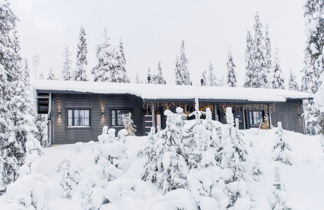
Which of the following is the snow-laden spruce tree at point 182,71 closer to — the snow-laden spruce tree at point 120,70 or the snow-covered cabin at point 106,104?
the snow-laden spruce tree at point 120,70

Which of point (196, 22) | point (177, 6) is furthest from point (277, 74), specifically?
point (177, 6)

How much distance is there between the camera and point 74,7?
636 ft

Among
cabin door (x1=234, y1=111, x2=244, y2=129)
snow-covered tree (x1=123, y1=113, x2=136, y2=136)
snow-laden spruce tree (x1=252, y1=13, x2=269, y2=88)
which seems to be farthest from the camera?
snow-laden spruce tree (x1=252, y1=13, x2=269, y2=88)

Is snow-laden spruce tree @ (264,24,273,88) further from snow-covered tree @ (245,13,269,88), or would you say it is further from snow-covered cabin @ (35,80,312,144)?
snow-covered cabin @ (35,80,312,144)

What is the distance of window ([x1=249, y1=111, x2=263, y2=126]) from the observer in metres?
26.9

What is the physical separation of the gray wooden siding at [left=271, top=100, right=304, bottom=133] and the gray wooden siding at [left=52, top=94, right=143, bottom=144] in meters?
11.5

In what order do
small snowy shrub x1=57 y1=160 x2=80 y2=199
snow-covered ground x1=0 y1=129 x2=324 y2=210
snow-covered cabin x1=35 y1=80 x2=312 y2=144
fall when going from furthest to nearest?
snow-covered cabin x1=35 y1=80 x2=312 y2=144, small snowy shrub x1=57 y1=160 x2=80 y2=199, snow-covered ground x1=0 y1=129 x2=324 y2=210

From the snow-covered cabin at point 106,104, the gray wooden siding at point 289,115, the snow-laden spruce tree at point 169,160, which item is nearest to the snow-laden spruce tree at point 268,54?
the gray wooden siding at point 289,115

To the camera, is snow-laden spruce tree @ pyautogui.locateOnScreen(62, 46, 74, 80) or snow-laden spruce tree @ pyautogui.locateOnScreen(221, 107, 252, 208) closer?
snow-laden spruce tree @ pyautogui.locateOnScreen(221, 107, 252, 208)

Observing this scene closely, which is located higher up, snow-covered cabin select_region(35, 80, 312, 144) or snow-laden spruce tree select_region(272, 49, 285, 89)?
snow-laden spruce tree select_region(272, 49, 285, 89)

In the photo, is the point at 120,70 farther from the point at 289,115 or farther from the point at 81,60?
the point at 289,115

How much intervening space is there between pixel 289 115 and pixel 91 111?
1627 cm

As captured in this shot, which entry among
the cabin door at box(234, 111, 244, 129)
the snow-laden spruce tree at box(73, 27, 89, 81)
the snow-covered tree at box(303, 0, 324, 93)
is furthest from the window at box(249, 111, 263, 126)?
the snow-laden spruce tree at box(73, 27, 89, 81)

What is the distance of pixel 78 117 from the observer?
22.1 meters
